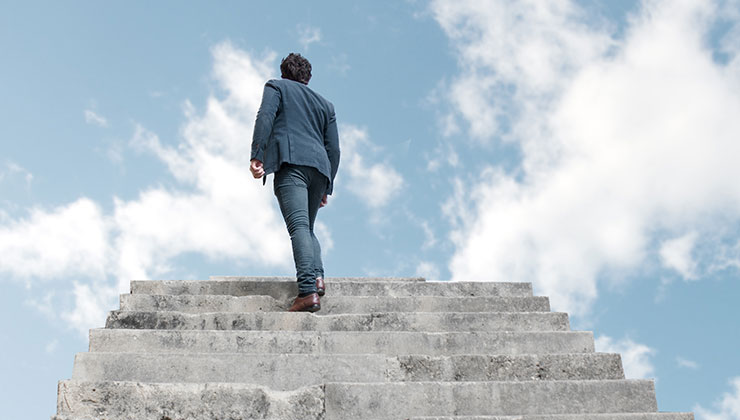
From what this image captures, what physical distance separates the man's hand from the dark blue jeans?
0.15 meters

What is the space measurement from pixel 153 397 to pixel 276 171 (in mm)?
2034

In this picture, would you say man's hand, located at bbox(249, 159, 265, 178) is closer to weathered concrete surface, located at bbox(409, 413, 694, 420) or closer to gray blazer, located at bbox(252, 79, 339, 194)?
gray blazer, located at bbox(252, 79, 339, 194)

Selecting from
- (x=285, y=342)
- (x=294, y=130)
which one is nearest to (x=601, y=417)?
(x=285, y=342)

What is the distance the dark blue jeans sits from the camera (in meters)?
5.12

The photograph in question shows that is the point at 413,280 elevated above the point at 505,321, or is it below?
above

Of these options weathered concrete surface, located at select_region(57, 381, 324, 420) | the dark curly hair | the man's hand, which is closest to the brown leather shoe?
the man's hand

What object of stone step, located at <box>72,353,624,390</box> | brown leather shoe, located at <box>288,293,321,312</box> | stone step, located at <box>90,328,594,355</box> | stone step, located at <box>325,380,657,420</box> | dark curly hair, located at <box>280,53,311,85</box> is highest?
dark curly hair, located at <box>280,53,311,85</box>

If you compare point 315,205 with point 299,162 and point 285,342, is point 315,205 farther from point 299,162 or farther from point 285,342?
point 285,342

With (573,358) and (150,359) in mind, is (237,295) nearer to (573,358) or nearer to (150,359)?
(150,359)

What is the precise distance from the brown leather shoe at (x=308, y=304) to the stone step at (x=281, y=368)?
2.70 feet

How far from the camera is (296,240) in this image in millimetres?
5191

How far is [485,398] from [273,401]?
1197 mm

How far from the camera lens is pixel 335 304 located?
536 cm

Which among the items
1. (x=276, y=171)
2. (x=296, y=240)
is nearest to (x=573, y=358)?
(x=296, y=240)
